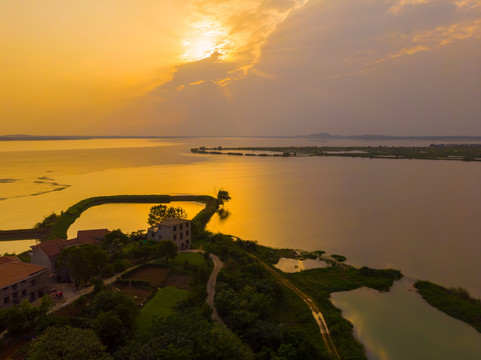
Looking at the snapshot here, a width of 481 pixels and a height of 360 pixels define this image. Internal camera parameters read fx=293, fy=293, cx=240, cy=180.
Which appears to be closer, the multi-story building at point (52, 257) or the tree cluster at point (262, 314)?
the tree cluster at point (262, 314)

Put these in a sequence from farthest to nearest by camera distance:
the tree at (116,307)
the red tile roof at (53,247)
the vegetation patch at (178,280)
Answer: the red tile roof at (53,247) < the vegetation patch at (178,280) < the tree at (116,307)

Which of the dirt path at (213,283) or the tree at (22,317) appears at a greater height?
the tree at (22,317)

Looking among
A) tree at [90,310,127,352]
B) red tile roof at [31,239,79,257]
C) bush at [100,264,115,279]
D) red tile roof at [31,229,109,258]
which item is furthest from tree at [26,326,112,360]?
red tile roof at [31,229,109,258]

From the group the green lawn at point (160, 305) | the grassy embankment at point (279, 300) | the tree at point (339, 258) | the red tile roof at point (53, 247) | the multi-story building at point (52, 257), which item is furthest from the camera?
the tree at point (339, 258)

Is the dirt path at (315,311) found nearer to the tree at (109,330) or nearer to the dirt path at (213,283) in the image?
the dirt path at (213,283)

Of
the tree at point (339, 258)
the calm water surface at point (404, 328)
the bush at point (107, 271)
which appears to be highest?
the bush at point (107, 271)

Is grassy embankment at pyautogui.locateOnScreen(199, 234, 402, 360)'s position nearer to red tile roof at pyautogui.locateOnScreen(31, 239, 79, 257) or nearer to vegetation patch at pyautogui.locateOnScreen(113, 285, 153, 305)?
vegetation patch at pyautogui.locateOnScreen(113, 285, 153, 305)

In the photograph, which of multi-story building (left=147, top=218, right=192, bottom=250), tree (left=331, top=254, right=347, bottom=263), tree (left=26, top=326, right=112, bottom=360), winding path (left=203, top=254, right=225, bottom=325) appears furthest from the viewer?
tree (left=331, top=254, right=347, bottom=263)

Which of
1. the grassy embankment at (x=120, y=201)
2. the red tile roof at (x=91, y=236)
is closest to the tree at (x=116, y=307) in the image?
the red tile roof at (x=91, y=236)
